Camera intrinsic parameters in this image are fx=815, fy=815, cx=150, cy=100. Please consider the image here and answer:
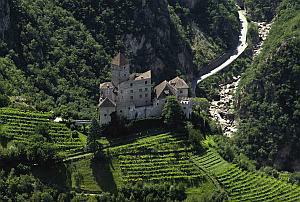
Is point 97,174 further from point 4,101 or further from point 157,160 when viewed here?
point 4,101

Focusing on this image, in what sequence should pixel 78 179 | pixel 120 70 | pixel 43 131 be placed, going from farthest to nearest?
pixel 120 70 → pixel 43 131 → pixel 78 179

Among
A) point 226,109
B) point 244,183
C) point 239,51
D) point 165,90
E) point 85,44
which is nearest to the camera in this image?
point 244,183

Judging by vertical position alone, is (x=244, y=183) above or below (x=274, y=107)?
below

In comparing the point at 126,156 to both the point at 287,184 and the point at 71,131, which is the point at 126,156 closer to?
the point at 71,131

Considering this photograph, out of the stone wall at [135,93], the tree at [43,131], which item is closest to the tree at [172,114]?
the stone wall at [135,93]

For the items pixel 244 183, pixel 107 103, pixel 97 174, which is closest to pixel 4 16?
pixel 107 103

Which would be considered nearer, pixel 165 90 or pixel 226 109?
pixel 165 90

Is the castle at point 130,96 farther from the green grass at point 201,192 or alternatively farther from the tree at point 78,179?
the green grass at point 201,192
